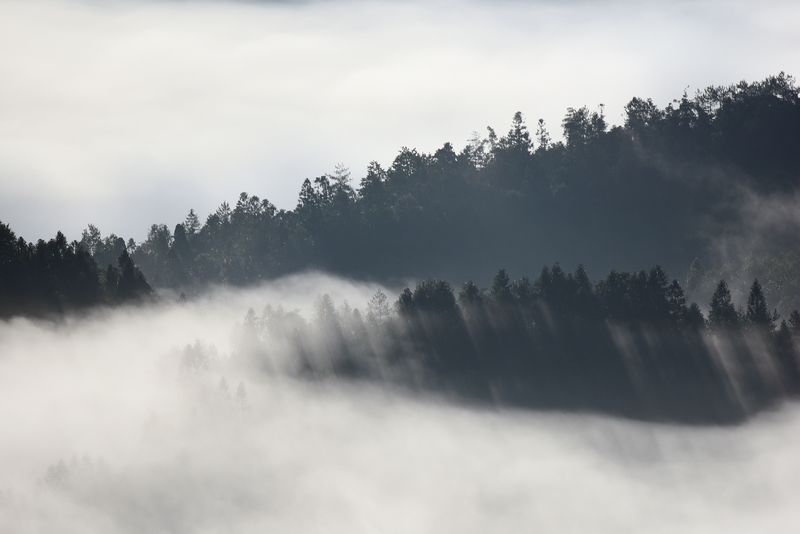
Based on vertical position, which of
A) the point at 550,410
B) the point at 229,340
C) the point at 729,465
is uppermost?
the point at 229,340

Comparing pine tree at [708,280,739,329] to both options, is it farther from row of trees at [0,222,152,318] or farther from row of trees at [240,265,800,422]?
row of trees at [0,222,152,318]

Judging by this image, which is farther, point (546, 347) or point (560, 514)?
point (546, 347)

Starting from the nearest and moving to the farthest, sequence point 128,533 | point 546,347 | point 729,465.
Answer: point 128,533 < point 729,465 < point 546,347

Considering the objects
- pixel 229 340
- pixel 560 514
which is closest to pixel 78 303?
pixel 229 340

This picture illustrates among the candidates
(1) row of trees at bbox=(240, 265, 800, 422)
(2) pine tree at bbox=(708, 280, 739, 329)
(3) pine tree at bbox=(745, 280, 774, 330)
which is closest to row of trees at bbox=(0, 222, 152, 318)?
(1) row of trees at bbox=(240, 265, 800, 422)

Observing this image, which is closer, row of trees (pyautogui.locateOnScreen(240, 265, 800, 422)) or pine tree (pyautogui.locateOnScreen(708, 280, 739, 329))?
row of trees (pyautogui.locateOnScreen(240, 265, 800, 422))

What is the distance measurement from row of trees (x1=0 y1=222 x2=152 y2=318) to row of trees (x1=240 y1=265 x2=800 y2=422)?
1801cm

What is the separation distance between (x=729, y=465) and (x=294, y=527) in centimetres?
4509

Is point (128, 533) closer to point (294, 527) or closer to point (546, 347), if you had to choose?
point (294, 527)

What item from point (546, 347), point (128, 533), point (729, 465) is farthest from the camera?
point (546, 347)

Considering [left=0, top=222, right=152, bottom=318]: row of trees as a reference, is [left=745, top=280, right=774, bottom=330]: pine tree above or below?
below

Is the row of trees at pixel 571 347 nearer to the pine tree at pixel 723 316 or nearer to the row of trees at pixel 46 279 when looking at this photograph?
the pine tree at pixel 723 316

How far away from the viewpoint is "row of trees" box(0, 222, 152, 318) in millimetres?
165750

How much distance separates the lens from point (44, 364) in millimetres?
167500
